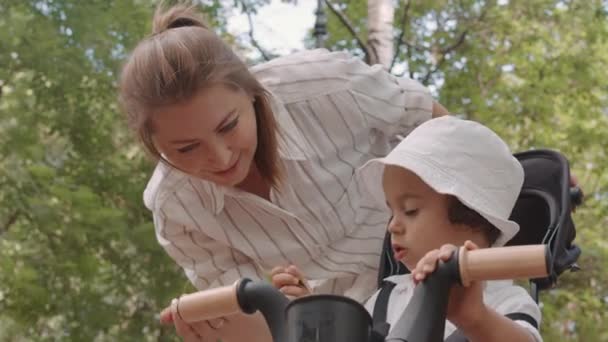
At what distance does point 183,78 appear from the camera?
2.59 metres

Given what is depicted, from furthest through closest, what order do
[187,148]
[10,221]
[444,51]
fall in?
[444,51], [10,221], [187,148]

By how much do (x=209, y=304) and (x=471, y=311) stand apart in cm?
44

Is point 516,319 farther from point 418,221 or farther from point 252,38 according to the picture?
point 252,38

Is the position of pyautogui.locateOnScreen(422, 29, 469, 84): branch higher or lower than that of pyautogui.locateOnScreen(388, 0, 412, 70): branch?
lower

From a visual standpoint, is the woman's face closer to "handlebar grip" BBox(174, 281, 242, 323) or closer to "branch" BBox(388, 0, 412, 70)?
"handlebar grip" BBox(174, 281, 242, 323)

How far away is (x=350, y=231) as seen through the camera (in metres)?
3.10

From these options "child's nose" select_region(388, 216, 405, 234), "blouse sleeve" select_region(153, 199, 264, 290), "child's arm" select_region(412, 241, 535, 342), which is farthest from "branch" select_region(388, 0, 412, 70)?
"child's arm" select_region(412, 241, 535, 342)

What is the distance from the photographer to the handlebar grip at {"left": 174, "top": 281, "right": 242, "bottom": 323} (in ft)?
6.30

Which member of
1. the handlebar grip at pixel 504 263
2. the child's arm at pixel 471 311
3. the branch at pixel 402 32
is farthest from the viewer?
the branch at pixel 402 32

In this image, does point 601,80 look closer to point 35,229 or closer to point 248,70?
point 35,229

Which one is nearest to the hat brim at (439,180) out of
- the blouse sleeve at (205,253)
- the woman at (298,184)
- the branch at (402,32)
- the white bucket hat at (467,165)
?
the white bucket hat at (467,165)

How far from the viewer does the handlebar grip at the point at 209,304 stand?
6.30ft

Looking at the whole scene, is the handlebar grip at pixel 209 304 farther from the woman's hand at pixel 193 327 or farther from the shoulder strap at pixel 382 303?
the shoulder strap at pixel 382 303

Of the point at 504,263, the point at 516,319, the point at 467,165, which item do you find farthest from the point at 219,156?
the point at 504,263
